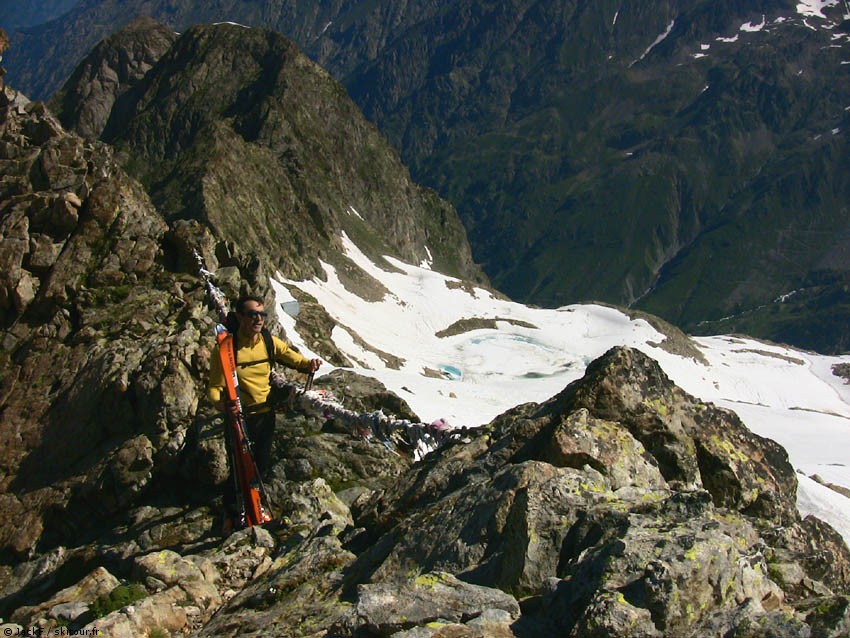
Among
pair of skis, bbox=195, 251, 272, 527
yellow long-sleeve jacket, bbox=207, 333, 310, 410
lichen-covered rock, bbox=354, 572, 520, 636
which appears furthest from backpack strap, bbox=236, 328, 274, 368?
lichen-covered rock, bbox=354, 572, 520, 636

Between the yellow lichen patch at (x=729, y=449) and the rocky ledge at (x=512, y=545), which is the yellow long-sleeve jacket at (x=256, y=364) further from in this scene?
the yellow lichen patch at (x=729, y=449)

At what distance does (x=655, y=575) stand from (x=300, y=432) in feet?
30.5

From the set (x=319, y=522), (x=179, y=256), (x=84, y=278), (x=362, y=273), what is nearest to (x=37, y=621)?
(x=319, y=522)

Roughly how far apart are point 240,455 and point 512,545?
5.37 m

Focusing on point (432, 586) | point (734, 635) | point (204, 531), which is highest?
point (734, 635)

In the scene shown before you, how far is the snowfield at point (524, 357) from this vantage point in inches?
1781

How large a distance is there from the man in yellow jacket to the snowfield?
14.3m

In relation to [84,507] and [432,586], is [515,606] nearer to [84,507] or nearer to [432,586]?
[432,586]

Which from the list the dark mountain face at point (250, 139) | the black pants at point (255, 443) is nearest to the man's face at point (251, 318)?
the black pants at point (255, 443)

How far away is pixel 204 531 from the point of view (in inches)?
518

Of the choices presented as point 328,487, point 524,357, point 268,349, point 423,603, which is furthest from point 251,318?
point 524,357

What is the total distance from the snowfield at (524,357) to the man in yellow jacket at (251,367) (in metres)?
14.3

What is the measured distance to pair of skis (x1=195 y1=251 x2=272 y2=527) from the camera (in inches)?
443

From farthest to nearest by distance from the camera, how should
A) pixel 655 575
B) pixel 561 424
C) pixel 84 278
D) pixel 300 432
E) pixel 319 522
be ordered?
pixel 84 278 < pixel 300 432 < pixel 319 522 < pixel 561 424 < pixel 655 575
